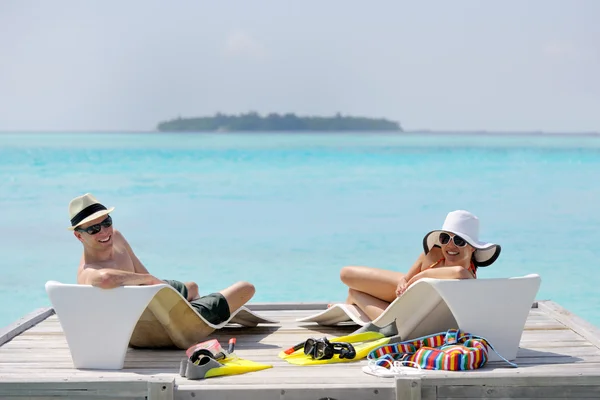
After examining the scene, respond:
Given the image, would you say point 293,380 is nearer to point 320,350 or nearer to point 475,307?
point 320,350

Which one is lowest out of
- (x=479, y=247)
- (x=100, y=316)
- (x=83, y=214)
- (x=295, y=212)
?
(x=295, y=212)

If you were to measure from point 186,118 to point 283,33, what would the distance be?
11604 mm

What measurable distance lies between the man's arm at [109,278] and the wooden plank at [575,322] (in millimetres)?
2717

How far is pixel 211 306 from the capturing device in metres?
5.90

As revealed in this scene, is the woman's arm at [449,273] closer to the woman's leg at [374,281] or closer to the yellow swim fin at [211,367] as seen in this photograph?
the woman's leg at [374,281]

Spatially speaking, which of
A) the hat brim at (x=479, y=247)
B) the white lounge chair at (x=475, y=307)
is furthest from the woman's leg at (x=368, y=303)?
the hat brim at (x=479, y=247)

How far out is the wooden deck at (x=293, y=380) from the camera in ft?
15.1

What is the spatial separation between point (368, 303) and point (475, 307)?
1.07 m

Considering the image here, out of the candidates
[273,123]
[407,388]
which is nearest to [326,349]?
[407,388]

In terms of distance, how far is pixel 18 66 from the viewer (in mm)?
57188

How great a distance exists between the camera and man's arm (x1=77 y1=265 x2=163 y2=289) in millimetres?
5031

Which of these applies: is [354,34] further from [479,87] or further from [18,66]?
[18,66]

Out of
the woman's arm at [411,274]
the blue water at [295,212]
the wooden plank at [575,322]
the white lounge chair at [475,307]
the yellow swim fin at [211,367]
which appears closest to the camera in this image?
the yellow swim fin at [211,367]

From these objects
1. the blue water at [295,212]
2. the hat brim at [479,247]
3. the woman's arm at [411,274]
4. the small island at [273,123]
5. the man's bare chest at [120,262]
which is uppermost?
the hat brim at [479,247]
